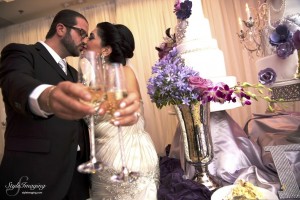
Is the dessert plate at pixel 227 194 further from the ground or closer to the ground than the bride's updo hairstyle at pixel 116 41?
closer to the ground

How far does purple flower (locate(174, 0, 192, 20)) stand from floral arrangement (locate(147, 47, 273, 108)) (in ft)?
1.81

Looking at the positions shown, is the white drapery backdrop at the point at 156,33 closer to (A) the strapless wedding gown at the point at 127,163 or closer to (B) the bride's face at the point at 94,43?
(B) the bride's face at the point at 94,43

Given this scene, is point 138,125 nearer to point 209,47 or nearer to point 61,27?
point 209,47

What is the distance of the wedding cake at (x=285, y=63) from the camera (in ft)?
3.38

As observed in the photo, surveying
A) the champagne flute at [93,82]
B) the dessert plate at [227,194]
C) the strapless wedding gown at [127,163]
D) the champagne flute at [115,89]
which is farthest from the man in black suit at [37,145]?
the dessert plate at [227,194]

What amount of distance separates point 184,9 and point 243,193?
3.61 ft

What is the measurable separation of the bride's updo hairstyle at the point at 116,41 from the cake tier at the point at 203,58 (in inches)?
21.0

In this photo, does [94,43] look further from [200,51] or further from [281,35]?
[281,35]

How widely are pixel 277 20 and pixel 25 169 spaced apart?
146 cm

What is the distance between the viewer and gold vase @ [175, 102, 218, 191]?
1.11 m

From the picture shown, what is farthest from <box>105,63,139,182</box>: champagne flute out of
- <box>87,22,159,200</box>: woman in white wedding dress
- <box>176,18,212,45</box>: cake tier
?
<box>176,18,212,45</box>: cake tier

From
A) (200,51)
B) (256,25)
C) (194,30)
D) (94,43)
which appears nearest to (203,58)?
(200,51)

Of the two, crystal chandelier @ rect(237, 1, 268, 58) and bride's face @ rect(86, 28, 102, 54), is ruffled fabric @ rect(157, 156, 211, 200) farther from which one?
bride's face @ rect(86, 28, 102, 54)

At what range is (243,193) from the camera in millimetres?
879
